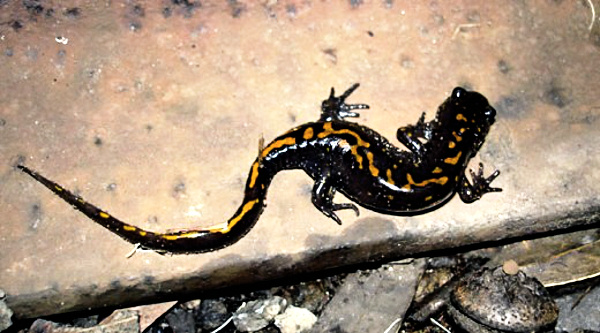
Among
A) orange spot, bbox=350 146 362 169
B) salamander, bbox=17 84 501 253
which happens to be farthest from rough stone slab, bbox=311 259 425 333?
orange spot, bbox=350 146 362 169

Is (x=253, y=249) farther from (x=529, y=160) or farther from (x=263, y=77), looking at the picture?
(x=529, y=160)

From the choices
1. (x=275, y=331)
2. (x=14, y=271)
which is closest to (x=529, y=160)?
(x=275, y=331)

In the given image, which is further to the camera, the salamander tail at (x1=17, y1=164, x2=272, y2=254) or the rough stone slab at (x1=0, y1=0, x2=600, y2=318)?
the rough stone slab at (x1=0, y1=0, x2=600, y2=318)

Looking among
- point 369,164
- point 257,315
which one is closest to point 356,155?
point 369,164

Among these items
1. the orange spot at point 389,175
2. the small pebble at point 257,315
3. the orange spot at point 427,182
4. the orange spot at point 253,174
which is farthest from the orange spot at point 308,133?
the small pebble at point 257,315

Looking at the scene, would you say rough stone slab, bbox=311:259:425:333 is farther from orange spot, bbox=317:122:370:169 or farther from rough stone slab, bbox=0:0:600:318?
orange spot, bbox=317:122:370:169

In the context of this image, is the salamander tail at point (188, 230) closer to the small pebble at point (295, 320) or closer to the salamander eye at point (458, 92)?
the small pebble at point (295, 320)

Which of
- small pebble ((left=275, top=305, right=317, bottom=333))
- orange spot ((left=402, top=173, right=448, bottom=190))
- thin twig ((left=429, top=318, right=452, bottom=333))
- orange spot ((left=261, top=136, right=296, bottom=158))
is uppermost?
orange spot ((left=261, top=136, right=296, bottom=158))
